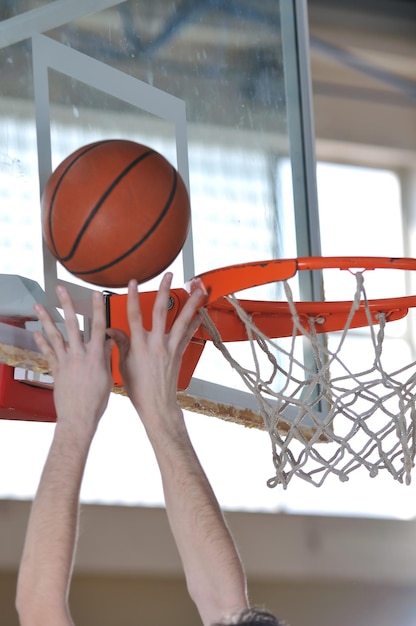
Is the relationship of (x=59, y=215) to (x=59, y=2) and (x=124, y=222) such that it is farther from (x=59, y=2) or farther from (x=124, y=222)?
(x=59, y=2)

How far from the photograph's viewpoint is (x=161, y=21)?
8.33 ft

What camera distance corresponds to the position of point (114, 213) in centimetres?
164

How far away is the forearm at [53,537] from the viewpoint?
1231 millimetres

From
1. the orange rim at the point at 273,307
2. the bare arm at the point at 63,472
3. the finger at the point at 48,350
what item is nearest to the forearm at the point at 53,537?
the bare arm at the point at 63,472

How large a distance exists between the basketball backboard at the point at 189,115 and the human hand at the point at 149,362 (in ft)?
1.61

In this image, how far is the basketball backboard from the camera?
6.82 ft

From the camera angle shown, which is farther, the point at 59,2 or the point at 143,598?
the point at 143,598

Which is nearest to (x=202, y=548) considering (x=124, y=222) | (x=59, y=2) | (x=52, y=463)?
(x=52, y=463)

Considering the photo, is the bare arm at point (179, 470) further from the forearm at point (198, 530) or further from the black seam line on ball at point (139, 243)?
the black seam line on ball at point (139, 243)

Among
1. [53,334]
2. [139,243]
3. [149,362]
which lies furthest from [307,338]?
[53,334]

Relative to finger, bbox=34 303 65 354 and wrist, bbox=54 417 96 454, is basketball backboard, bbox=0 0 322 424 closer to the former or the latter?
finger, bbox=34 303 65 354

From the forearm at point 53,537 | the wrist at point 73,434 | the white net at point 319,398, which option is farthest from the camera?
the white net at point 319,398

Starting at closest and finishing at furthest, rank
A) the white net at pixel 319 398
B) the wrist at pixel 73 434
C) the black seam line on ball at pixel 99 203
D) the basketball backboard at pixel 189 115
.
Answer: the wrist at pixel 73 434
the black seam line on ball at pixel 99 203
the white net at pixel 319 398
the basketball backboard at pixel 189 115

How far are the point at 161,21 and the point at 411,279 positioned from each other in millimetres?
3335
